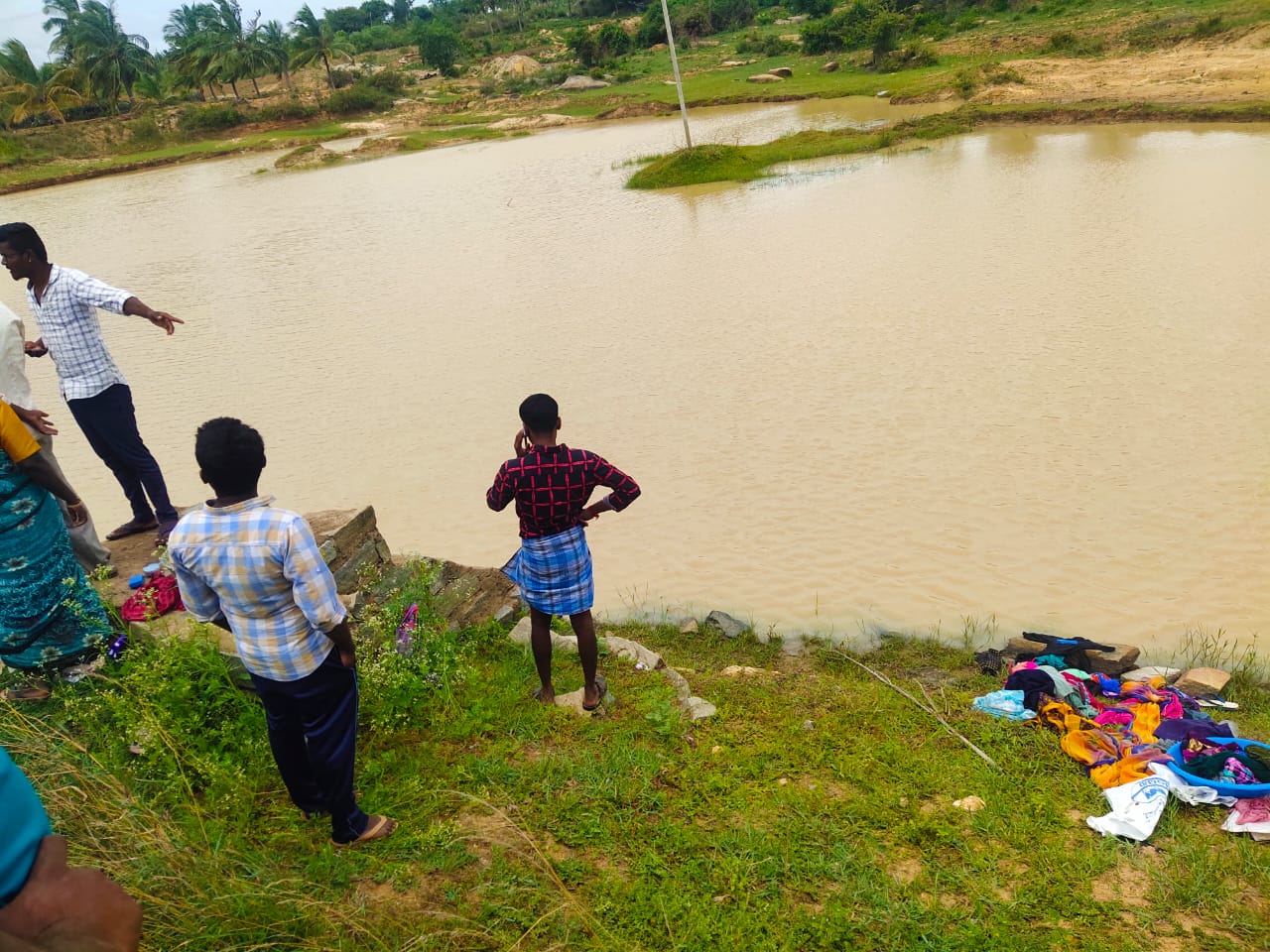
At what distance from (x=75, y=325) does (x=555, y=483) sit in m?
2.99

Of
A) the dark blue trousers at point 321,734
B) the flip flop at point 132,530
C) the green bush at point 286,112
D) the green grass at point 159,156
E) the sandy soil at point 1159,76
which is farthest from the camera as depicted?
the green bush at point 286,112

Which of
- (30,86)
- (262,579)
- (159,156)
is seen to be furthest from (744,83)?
(262,579)

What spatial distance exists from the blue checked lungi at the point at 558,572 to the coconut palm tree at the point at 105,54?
5573 centimetres

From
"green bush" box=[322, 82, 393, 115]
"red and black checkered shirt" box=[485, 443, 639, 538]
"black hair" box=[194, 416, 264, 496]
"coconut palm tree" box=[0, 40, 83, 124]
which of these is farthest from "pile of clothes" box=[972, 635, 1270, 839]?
"coconut palm tree" box=[0, 40, 83, 124]

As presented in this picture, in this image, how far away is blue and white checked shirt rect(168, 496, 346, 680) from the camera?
2.43m

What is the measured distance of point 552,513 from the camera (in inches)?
137

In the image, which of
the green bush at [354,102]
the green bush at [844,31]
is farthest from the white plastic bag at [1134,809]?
the green bush at [354,102]

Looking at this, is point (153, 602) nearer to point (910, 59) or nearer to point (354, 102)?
point (910, 59)

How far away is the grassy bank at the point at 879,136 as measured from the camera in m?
19.6

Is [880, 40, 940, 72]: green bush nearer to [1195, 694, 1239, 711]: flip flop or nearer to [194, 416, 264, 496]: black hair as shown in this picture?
[1195, 694, 1239, 711]: flip flop

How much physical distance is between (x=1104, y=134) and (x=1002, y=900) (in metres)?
20.9

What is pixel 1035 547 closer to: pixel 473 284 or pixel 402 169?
pixel 473 284

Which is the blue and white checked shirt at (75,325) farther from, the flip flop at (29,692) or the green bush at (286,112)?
the green bush at (286,112)

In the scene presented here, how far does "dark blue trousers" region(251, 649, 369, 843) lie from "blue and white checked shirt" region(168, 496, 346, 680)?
0.26 ft
